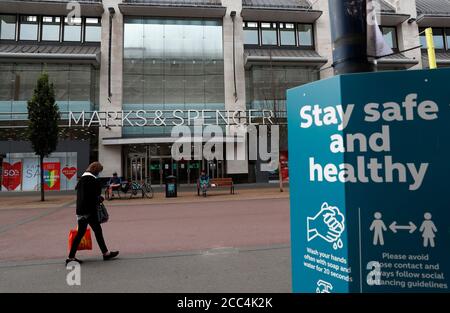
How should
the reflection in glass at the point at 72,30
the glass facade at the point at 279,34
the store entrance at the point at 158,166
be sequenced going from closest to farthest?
the store entrance at the point at 158,166, the reflection in glass at the point at 72,30, the glass facade at the point at 279,34

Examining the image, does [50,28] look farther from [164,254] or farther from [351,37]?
[351,37]

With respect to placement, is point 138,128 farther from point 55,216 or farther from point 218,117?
point 55,216

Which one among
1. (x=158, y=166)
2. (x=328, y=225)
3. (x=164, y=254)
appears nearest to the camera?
(x=328, y=225)

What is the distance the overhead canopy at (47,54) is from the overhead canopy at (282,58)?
12.4m

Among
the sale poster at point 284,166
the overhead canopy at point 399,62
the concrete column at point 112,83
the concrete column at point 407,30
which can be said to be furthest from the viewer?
the concrete column at point 407,30

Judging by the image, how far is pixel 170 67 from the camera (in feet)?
91.0

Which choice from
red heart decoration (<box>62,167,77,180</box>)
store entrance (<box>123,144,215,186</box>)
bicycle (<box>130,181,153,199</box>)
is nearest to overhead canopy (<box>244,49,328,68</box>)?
store entrance (<box>123,144,215,186</box>)

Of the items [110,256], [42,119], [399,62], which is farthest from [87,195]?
[399,62]

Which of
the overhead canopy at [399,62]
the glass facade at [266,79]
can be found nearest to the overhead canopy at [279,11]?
the glass facade at [266,79]

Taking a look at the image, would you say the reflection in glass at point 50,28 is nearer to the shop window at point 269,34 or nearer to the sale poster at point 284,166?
the shop window at point 269,34

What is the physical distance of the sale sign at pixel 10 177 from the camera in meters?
25.2

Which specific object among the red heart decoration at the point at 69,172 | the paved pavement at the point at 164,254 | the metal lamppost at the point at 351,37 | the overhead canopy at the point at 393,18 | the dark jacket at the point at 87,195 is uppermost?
the overhead canopy at the point at 393,18

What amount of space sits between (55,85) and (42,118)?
10364 mm

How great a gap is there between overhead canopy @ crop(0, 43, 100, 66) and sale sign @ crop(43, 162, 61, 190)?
8163 millimetres
